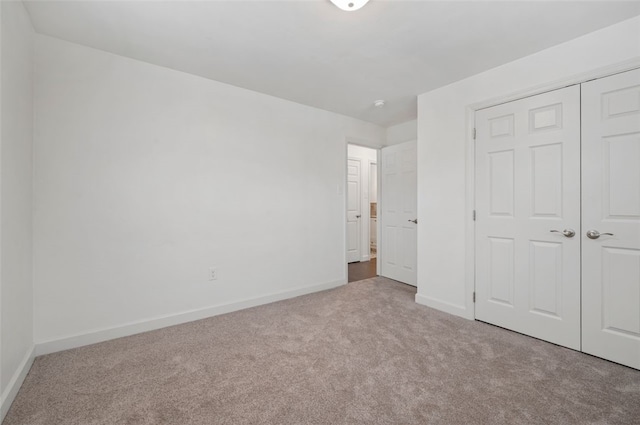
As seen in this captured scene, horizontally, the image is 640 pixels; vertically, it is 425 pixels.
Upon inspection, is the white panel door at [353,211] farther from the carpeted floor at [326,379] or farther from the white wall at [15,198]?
the white wall at [15,198]

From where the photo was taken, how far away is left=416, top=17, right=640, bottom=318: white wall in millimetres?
2271

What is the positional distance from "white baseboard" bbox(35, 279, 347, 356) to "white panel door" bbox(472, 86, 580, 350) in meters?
2.20

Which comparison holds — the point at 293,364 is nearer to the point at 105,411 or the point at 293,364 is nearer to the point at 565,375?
the point at 105,411

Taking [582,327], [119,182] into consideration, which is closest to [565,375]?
[582,327]

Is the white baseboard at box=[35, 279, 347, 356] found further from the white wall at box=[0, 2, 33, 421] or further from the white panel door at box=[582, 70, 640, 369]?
the white panel door at box=[582, 70, 640, 369]

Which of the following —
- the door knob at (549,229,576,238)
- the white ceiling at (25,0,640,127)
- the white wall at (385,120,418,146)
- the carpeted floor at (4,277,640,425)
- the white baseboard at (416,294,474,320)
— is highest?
the white ceiling at (25,0,640,127)

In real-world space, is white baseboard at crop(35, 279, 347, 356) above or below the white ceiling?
below

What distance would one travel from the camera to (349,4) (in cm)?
168

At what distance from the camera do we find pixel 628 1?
1759mm

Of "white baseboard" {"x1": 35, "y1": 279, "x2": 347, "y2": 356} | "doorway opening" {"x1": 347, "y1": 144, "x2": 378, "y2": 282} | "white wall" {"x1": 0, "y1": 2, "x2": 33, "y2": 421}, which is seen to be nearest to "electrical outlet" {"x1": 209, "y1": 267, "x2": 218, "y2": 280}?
"white baseboard" {"x1": 35, "y1": 279, "x2": 347, "y2": 356}

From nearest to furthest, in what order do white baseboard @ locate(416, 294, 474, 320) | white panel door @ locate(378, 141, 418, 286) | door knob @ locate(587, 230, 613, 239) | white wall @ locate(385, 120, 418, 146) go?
door knob @ locate(587, 230, 613, 239), white baseboard @ locate(416, 294, 474, 320), white panel door @ locate(378, 141, 418, 286), white wall @ locate(385, 120, 418, 146)

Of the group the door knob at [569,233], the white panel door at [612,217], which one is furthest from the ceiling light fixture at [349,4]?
the door knob at [569,233]

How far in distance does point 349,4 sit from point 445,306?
9.43 feet

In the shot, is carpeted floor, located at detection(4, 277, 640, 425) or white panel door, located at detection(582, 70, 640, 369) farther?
white panel door, located at detection(582, 70, 640, 369)
